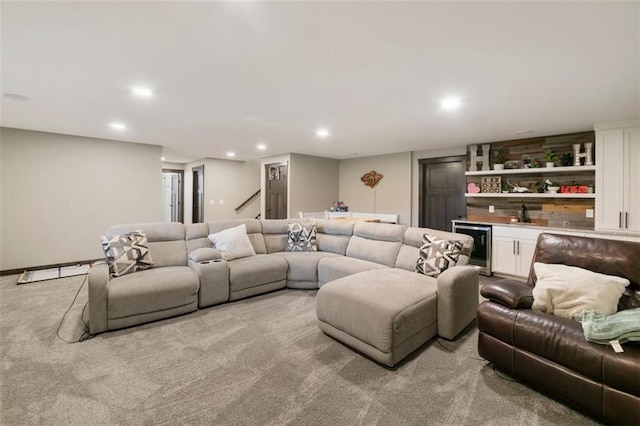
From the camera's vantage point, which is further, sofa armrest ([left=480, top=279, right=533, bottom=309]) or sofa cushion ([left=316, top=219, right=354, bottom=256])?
sofa cushion ([left=316, top=219, right=354, bottom=256])

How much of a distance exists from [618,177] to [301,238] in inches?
176

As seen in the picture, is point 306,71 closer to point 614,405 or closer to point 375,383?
point 375,383

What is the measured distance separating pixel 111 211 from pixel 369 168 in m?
5.65

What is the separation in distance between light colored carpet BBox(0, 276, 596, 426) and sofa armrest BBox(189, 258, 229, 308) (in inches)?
14.8

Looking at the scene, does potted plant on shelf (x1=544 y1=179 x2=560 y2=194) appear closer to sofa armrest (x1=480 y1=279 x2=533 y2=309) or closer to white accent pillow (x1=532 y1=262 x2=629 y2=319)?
white accent pillow (x1=532 y1=262 x2=629 y2=319)

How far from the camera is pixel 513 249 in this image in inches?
185

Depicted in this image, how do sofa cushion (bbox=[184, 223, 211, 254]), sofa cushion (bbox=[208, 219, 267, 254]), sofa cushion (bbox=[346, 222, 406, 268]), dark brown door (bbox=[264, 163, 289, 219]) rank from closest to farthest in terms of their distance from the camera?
sofa cushion (bbox=[346, 222, 406, 268]) → sofa cushion (bbox=[184, 223, 211, 254]) → sofa cushion (bbox=[208, 219, 267, 254]) → dark brown door (bbox=[264, 163, 289, 219])

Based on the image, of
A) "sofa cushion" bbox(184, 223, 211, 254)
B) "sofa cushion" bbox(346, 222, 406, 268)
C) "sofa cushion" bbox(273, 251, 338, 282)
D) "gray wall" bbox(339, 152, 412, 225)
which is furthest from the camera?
"gray wall" bbox(339, 152, 412, 225)

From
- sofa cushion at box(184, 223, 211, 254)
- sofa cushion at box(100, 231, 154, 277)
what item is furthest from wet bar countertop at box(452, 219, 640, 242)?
sofa cushion at box(100, 231, 154, 277)

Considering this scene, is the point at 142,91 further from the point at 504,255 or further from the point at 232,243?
the point at 504,255

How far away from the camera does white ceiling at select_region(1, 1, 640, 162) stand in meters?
1.67

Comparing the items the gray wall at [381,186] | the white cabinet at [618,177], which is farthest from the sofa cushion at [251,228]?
the white cabinet at [618,177]

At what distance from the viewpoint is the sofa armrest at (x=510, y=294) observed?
2129 mm

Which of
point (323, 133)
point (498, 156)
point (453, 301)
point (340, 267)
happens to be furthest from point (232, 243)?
point (498, 156)
